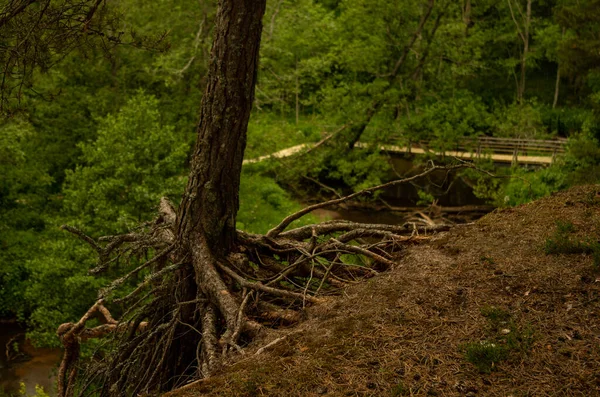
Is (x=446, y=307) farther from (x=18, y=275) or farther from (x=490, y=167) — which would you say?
(x=490, y=167)

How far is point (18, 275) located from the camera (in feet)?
58.3

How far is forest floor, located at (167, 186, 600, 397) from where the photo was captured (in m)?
3.76

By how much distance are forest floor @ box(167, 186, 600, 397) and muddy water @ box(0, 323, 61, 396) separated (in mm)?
12855

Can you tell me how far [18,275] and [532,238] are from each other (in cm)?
1605

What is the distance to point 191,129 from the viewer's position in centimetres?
2127

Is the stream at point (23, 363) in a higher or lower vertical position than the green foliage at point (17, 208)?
lower

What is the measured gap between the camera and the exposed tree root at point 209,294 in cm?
519

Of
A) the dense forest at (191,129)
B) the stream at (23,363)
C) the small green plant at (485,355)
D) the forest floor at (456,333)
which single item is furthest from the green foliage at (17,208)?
the small green plant at (485,355)

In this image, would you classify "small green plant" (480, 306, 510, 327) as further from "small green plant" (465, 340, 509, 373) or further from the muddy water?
the muddy water

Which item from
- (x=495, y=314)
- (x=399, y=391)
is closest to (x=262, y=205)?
(x=495, y=314)

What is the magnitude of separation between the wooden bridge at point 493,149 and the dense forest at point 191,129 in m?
0.45

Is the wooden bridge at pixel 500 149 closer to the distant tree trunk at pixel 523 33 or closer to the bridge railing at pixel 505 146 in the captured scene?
the bridge railing at pixel 505 146

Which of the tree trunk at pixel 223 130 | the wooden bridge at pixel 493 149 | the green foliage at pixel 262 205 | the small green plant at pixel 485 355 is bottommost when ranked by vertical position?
the green foliage at pixel 262 205

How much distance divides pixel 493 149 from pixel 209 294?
2106 centimetres
